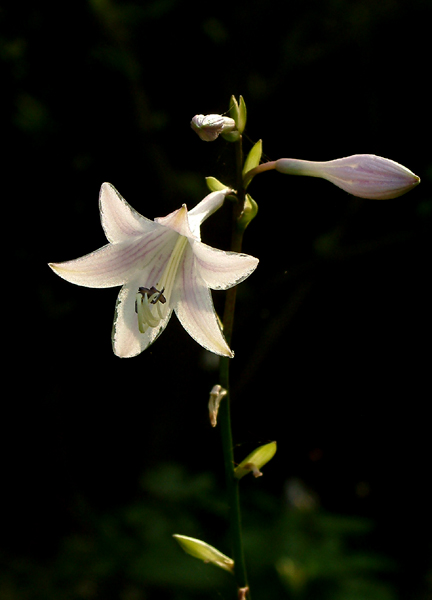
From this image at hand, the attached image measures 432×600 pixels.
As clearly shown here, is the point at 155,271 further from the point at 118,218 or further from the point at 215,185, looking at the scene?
the point at 215,185

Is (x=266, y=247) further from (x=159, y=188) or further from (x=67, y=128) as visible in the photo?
(x=67, y=128)

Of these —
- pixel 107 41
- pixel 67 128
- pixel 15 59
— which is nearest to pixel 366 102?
pixel 107 41

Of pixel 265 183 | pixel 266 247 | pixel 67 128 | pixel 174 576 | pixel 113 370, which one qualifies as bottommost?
pixel 174 576

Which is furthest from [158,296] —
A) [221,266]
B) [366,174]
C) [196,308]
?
[366,174]

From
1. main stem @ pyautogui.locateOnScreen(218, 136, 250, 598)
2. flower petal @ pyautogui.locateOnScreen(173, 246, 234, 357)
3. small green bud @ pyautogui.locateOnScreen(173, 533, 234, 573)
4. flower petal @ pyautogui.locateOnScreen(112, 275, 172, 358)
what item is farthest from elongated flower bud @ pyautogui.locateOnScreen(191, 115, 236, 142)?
small green bud @ pyautogui.locateOnScreen(173, 533, 234, 573)

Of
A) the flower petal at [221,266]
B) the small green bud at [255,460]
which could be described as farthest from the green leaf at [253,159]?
the small green bud at [255,460]

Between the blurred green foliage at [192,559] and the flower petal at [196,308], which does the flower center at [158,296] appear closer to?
the flower petal at [196,308]
